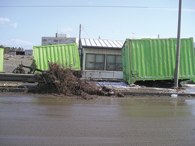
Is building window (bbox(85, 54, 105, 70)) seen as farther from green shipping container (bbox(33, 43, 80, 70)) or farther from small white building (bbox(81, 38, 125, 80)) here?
green shipping container (bbox(33, 43, 80, 70))

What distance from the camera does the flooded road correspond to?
11.4 ft

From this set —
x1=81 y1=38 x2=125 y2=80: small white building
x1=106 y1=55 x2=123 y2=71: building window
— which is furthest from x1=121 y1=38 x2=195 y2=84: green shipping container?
x1=106 y1=55 x2=123 y2=71: building window

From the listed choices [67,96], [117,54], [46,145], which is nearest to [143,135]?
[46,145]

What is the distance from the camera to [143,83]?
39.7 feet

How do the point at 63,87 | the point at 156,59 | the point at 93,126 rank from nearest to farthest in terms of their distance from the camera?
the point at 93,126 → the point at 63,87 → the point at 156,59

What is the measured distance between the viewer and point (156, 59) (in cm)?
1127

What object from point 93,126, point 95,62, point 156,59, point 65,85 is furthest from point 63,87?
point 95,62

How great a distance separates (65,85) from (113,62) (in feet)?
28.7

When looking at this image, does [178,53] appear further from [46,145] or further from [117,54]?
[46,145]

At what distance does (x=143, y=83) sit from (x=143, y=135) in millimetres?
8633

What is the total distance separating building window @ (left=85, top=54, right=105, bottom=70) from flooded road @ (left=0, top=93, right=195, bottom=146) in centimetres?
1009

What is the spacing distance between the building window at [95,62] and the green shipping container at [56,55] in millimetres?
1791

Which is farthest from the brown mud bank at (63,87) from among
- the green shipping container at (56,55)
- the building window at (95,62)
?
the building window at (95,62)

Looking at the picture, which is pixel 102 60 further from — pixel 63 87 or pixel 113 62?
pixel 63 87
